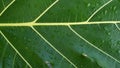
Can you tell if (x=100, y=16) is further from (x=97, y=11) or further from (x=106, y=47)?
(x=106, y=47)

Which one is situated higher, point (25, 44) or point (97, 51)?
point (25, 44)

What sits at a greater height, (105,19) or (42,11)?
(42,11)

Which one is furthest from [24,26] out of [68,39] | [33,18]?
[68,39]

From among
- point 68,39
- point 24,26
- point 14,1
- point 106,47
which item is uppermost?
point 14,1

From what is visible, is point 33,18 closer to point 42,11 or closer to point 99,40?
point 42,11

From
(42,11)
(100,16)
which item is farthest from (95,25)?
(42,11)
